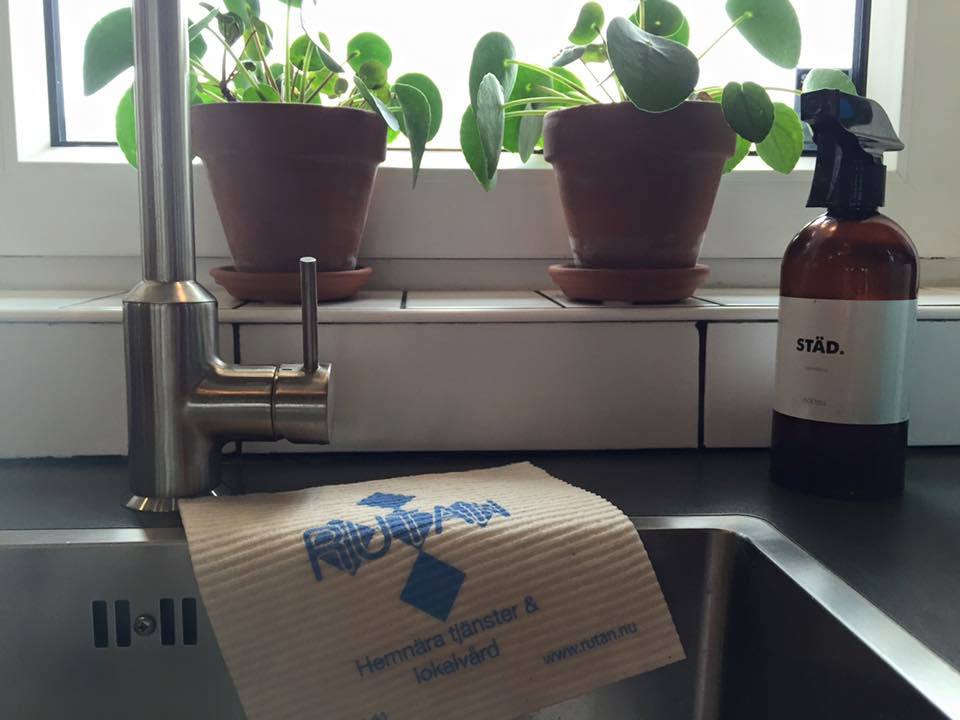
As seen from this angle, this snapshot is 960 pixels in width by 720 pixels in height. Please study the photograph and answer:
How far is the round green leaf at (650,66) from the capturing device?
1.82 feet

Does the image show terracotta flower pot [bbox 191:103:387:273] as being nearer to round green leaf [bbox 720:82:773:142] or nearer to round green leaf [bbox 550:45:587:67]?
round green leaf [bbox 550:45:587:67]

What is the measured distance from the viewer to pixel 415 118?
26.1 inches

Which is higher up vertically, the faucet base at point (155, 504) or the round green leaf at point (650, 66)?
the round green leaf at point (650, 66)

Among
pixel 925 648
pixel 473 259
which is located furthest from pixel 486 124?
pixel 925 648

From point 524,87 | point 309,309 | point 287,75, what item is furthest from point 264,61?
point 309,309

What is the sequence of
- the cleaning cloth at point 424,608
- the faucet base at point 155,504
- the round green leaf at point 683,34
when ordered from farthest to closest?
1. the round green leaf at point 683,34
2. the faucet base at point 155,504
3. the cleaning cloth at point 424,608

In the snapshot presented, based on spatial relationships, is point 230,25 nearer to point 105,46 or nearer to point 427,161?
point 105,46

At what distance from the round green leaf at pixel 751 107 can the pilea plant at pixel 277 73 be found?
9.2 inches

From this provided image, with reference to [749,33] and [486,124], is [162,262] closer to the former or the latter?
[486,124]

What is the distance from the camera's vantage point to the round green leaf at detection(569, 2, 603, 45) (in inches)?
27.8

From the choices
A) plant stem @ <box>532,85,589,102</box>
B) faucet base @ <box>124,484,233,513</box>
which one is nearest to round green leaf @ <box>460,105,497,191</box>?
plant stem @ <box>532,85,589,102</box>

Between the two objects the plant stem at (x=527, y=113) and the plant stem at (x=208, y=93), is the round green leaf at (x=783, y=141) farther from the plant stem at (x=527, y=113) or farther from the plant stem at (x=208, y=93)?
the plant stem at (x=208, y=93)

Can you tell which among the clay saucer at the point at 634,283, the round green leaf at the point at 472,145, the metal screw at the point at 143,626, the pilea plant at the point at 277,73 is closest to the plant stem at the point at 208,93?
the pilea plant at the point at 277,73

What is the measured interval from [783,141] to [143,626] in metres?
0.59
